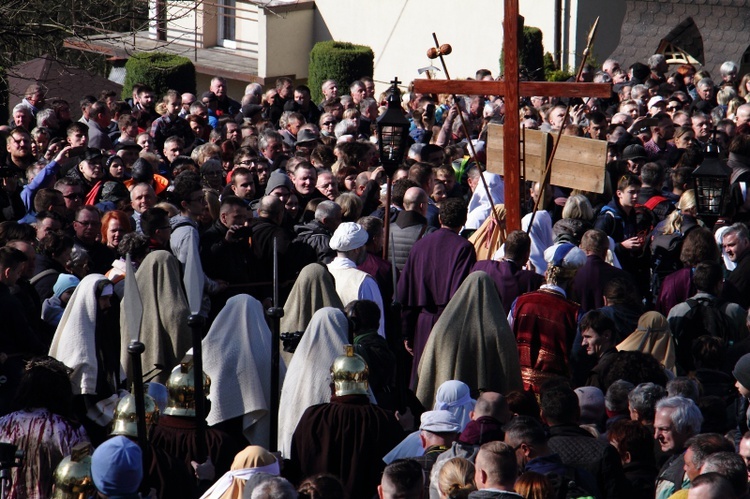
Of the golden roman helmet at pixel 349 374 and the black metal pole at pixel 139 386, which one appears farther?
the golden roman helmet at pixel 349 374

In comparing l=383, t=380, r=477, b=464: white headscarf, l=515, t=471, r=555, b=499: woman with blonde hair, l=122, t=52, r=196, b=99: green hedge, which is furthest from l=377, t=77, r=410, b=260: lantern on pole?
l=122, t=52, r=196, b=99: green hedge

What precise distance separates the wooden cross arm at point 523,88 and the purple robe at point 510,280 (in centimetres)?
155

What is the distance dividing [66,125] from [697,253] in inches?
315

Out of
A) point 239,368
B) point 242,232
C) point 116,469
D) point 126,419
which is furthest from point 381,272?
point 116,469

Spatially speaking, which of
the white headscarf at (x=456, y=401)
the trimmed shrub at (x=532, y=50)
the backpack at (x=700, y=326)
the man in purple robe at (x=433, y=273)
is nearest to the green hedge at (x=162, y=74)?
the trimmed shrub at (x=532, y=50)

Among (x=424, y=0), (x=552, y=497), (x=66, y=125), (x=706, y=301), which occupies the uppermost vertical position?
(x=424, y=0)

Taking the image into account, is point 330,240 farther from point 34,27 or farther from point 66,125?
point 66,125

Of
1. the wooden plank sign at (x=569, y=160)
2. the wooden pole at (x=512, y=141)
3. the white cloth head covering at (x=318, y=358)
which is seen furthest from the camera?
the wooden plank sign at (x=569, y=160)

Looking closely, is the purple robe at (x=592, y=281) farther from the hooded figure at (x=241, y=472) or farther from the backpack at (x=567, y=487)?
the hooded figure at (x=241, y=472)

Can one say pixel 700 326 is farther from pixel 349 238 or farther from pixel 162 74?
pixel 162 74

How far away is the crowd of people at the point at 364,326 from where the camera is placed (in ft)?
20.0

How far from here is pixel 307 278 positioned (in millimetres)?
8523

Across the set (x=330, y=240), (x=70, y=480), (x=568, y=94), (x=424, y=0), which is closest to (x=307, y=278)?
(x=330, y=240)

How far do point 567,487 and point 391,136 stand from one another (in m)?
5.08
